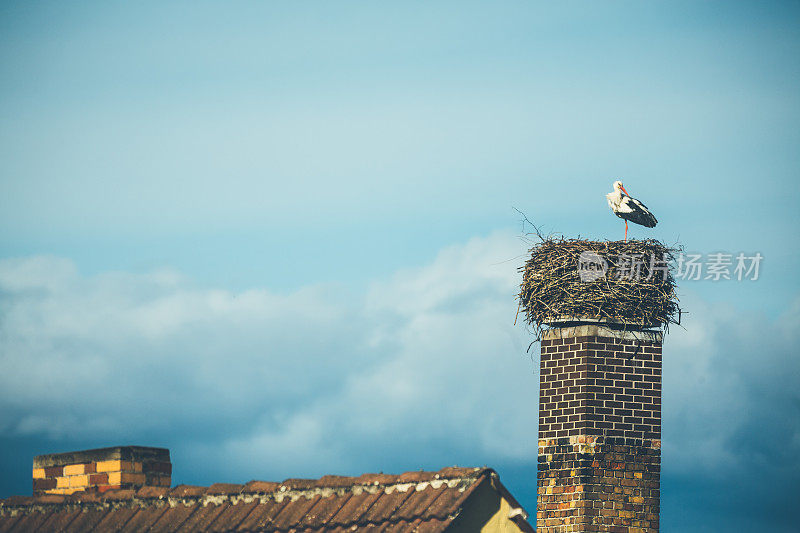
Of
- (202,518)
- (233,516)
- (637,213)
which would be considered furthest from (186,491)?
(637,213)

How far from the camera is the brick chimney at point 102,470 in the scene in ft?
41.5

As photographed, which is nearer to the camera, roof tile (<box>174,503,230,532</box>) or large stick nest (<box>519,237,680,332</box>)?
roof tile (<box>174,503,230,532</box>)

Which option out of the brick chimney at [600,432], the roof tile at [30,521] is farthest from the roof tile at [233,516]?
the brick chimney at [600,432]

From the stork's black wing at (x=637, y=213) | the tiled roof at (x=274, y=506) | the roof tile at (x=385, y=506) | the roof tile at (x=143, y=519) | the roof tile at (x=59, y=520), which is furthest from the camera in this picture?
the stork's black wing at (x=637, y=213)

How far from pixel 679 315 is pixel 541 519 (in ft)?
10.1

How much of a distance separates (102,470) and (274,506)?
9.28ft

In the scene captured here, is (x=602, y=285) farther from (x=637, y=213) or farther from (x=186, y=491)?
(x=186, y=491)

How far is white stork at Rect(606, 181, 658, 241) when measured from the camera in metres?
18.7

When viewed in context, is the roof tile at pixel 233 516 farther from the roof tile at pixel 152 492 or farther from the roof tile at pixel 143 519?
the roof tile at pixel 152 492

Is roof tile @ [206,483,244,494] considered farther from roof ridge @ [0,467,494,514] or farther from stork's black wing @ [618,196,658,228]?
stork's black wing @ [618,196,658,228]

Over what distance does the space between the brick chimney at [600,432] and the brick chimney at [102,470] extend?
4.72 meters

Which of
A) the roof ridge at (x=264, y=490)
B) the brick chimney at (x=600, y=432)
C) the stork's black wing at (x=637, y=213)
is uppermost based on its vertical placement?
the stork's black wing at (x=637, y=213)

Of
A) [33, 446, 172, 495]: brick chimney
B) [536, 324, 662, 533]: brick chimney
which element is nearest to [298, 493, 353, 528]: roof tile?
[33, 446, 172, 495]: brick chimney

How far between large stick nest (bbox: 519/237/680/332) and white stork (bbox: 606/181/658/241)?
2709 millimetres
